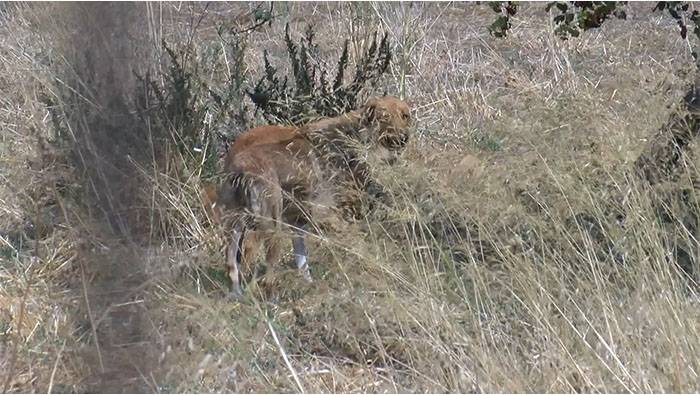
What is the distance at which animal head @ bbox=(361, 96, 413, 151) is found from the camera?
582 cm

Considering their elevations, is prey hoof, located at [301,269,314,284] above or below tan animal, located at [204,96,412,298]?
below

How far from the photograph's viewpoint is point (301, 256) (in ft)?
17.6

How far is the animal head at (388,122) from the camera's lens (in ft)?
19.1

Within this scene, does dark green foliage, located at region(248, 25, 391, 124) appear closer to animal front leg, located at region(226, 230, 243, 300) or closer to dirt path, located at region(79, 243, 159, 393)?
animal front leg, located at region(226, 230, 243, 300)

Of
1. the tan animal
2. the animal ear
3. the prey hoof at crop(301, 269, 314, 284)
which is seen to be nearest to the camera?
the prey hoof at crop(301, 269, 314, 284)

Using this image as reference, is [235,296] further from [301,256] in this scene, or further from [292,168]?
[292,168]

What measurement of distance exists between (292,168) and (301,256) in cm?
67

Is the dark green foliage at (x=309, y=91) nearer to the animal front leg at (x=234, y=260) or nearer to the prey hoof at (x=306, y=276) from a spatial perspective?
the animal front leg at (x=234, y=260)

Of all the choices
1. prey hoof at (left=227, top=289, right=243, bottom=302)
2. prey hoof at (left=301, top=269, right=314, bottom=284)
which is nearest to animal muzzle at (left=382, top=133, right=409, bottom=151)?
prey hoof at (left=301, top=269, right=314, bottom=284)

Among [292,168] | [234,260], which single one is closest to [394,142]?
[292,168]

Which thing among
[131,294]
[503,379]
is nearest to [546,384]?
[503,379]

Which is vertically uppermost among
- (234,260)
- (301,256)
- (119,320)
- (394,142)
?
(119,320)

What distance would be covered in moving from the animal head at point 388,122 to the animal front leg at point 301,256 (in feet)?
2.30

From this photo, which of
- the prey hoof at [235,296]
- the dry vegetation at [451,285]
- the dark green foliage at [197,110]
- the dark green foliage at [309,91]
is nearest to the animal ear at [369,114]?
the dry vegetation at [451,285]
